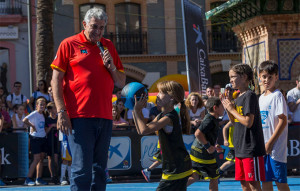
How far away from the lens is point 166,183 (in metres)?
5.50

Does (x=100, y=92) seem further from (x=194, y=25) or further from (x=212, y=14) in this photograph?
(x=212, y=14)

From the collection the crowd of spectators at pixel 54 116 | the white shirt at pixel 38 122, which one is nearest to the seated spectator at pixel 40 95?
the crowd of spectators at pixel 54 116

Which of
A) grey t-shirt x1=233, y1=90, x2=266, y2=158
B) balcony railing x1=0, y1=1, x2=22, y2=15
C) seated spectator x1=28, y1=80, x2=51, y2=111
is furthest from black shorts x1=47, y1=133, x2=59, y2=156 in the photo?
balcony railing x1=0, y1=1, x2=22, y2=15

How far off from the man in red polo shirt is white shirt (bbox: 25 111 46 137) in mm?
6969

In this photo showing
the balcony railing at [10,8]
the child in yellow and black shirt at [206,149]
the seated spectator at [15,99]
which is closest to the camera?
the child in yellow and black shirt at [206,149]

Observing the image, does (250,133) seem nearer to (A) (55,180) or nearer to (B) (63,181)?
(B) (63,181)

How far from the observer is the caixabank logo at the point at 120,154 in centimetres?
1237

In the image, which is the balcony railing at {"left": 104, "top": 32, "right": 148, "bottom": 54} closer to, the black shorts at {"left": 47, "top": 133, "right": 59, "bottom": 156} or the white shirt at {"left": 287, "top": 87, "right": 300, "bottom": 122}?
the white shirt at {"left": 287, "top": 87, "right": 300, "bottom": 122}

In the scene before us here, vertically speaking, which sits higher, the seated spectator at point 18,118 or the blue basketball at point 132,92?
the blue basketball at point 132,92

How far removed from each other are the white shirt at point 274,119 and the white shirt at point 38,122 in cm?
680

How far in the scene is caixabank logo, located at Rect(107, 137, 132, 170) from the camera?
1237cm

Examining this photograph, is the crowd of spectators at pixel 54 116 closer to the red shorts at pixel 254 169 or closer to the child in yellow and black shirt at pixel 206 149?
the child in yellow and black shirt at pixel 206 149

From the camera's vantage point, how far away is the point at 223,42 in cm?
2881

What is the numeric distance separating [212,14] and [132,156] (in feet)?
20.9
